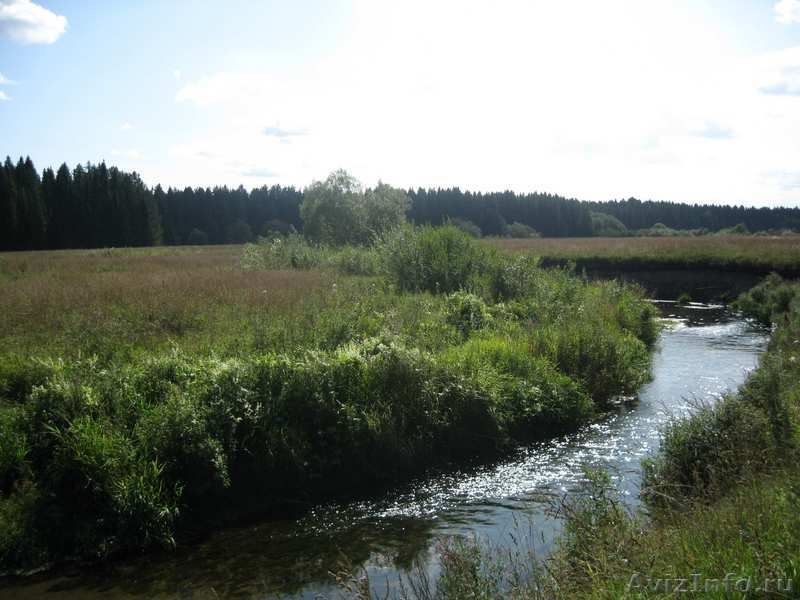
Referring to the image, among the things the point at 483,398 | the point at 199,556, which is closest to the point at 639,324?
the point at 483,398

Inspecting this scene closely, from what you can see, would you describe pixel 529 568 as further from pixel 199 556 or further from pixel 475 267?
pixel 475 267

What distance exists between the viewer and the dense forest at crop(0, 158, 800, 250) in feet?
232

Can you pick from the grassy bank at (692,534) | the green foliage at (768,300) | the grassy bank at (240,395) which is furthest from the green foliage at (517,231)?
the grassy bank at (692,534)

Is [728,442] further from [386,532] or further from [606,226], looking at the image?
[606,226]

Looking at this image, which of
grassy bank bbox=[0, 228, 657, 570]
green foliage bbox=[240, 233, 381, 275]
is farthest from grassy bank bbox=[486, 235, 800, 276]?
grassy bank bbox=[0, 228, 657, 570]

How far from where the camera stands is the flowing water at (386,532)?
24.8ft

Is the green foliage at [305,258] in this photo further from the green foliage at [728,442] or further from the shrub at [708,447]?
the shrub at [708,447]

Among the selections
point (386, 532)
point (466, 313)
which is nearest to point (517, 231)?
point (466, 313)

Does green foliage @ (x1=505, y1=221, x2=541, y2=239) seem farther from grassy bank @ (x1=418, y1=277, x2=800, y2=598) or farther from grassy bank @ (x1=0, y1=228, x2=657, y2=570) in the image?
grassy bank @ (x1=418, y1=277, x2=800, y2=598)

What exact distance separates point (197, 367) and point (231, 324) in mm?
4924

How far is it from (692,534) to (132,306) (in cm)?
1516

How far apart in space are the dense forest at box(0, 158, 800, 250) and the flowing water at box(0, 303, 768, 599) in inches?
1384

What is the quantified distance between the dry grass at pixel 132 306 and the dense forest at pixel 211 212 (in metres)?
26.4

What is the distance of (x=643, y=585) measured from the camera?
479cm
